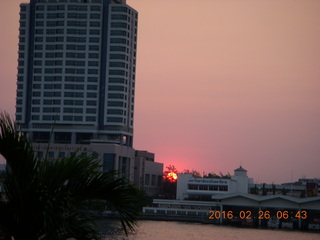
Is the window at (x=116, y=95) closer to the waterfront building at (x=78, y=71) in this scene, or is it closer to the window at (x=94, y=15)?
the waterfront building at (x=78, y=71)

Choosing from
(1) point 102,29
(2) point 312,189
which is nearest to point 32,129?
(1) point 102,29

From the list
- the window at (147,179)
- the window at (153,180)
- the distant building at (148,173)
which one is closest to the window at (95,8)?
the distant building at (148,173)

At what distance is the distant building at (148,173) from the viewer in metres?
158

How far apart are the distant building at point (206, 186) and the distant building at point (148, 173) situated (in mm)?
7471

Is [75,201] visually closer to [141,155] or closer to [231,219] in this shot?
[231,219]

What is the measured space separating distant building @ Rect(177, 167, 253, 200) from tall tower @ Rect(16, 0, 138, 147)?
14.1m

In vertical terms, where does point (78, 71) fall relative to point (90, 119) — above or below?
above

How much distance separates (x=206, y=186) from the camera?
154 m

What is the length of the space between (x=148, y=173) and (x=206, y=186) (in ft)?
53.6

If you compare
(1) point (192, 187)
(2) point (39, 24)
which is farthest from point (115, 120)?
(2) point (39, 24)

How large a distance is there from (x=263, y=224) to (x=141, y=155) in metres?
41.2

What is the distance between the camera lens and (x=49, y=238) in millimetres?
9008
